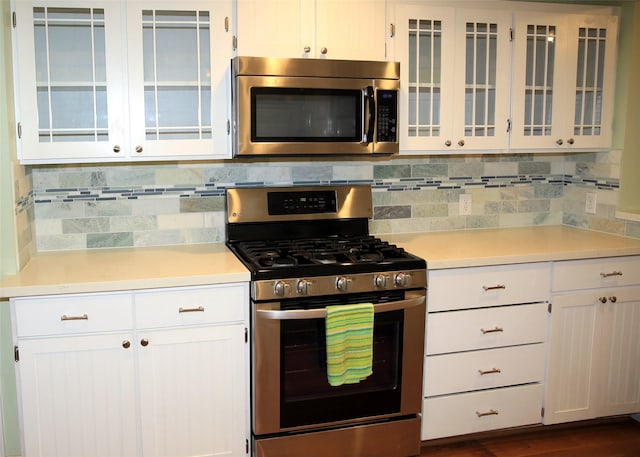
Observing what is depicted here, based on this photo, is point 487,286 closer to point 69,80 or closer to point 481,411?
point 481,411

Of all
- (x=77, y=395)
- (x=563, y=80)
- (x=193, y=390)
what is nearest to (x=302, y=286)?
(x=193, y=390)

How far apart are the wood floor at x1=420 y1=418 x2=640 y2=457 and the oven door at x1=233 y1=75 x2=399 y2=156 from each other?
1409 mm

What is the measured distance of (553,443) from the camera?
3.18 metres

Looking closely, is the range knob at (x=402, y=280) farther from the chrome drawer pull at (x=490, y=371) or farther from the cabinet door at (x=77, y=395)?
the cabinet door at (x=77, y=395)

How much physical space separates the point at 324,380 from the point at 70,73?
162 centimetres

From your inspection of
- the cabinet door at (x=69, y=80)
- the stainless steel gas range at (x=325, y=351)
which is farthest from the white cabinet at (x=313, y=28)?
the stainless steel gas range at (x=325, y=351)

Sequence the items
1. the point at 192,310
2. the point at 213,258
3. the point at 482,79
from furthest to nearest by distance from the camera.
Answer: the point at 482,79 < the point at 213,258 < the point at 192,310

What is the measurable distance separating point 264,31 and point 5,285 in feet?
4.72

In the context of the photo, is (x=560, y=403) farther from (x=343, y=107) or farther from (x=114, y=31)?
(x=114, y=31)

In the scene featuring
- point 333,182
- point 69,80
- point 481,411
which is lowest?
point 481,411

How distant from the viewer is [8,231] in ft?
8.53

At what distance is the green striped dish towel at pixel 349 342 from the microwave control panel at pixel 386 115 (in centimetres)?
78

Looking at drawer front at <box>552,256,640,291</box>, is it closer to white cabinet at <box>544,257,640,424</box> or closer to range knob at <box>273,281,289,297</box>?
white cabinet at <box>544,257,640,424</box>

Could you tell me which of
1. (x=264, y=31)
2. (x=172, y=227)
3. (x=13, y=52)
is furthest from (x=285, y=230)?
(x=13, y=52)
